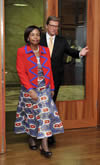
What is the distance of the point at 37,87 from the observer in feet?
9.02

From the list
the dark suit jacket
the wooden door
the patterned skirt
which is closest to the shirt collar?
the dark suit jacket

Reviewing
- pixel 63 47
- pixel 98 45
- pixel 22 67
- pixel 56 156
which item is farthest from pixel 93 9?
pixel 56 156

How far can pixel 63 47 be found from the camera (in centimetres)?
309

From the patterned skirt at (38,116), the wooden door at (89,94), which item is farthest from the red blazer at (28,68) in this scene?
the wooden door at (89,94)

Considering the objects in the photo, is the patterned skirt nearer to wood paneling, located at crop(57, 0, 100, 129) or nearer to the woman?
the woman

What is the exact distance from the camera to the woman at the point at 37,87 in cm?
270

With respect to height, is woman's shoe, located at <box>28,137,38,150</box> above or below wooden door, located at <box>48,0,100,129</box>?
below

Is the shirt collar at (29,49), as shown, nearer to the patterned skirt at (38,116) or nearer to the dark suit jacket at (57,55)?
the dark suit jacket at (57,55)

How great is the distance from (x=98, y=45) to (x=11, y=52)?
2857 mm

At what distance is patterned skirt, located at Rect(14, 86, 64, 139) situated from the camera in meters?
2.71

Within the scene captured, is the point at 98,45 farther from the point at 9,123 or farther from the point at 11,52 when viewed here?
the point at 11,52

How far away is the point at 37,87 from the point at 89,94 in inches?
47.0

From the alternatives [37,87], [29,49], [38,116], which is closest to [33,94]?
[37,87]

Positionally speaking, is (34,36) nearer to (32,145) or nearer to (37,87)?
(37,87)
